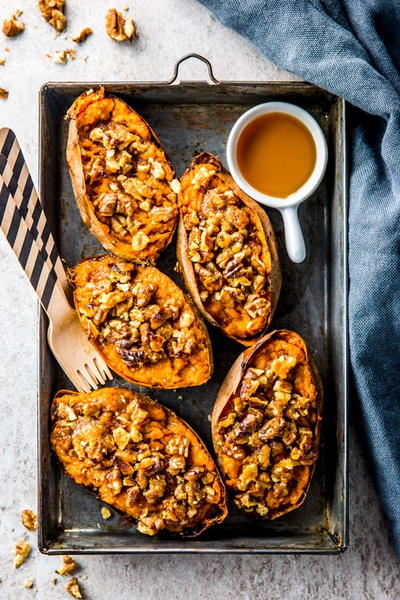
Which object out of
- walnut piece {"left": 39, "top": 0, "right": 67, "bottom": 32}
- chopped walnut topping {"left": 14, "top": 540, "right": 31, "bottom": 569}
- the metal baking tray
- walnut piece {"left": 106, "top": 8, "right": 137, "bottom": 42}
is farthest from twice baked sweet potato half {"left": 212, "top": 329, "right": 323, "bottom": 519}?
walnut piece {"left": 39, "top": 0, "right": 67, "bottom": 32}

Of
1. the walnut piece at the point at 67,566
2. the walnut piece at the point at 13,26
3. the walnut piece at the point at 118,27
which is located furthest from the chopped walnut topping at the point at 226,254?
the walnut piece at the point at 67,566

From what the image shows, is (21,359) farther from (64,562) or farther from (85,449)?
(64,562)

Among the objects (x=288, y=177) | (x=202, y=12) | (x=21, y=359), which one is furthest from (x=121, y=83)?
(x=21, y=359)

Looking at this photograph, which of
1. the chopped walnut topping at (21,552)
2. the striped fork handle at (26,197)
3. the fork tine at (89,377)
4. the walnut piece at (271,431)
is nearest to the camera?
the striped fork handle at (26,197)

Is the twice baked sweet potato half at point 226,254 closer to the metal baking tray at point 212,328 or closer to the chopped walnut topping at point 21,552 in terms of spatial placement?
the metal baking tray at point 212,328

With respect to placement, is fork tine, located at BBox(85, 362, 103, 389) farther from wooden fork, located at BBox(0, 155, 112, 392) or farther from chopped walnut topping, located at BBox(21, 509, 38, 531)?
chopped walnut topping, located at BBox(21, 509, 38, 531)

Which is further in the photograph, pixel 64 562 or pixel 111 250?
pixel 64 562
